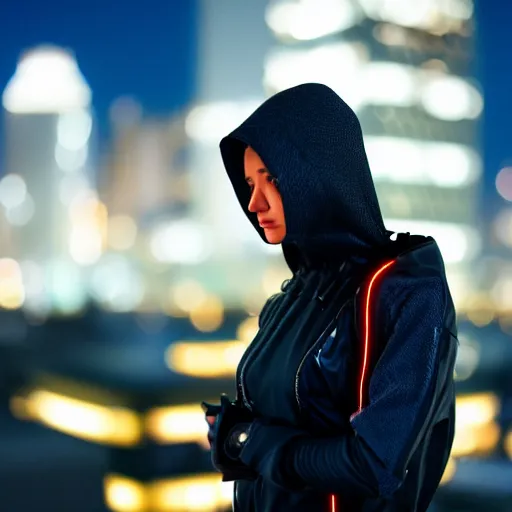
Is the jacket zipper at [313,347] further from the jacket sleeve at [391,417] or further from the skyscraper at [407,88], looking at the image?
the skyscraper at [407,88]

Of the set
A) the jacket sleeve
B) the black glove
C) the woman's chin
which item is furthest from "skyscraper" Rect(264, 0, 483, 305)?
the jacket sleeve

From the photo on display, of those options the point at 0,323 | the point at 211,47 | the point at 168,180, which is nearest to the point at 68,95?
the point at 168,180

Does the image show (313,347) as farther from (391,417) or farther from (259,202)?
(259,202)

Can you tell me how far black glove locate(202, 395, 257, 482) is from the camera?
5.62 feet

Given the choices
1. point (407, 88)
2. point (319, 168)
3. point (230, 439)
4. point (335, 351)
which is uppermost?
point (407, 88)

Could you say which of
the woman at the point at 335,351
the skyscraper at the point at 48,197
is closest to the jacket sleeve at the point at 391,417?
the woman at the point at 335,351

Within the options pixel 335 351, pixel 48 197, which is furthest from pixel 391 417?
pixel 48 197

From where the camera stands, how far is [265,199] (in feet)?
5.89

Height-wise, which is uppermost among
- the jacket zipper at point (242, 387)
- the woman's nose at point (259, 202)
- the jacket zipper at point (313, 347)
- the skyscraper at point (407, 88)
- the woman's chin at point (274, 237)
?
the skyscraper at point (407, 88)

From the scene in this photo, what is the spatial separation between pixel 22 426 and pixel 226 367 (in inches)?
867

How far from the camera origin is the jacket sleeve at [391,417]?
58.6 inches

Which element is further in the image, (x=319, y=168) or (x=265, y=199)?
(x=265, y=199)

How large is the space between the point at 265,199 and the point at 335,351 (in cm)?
37

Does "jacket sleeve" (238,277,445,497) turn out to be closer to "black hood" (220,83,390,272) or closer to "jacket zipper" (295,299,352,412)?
"jacket zipper" (295,299,352,412)
